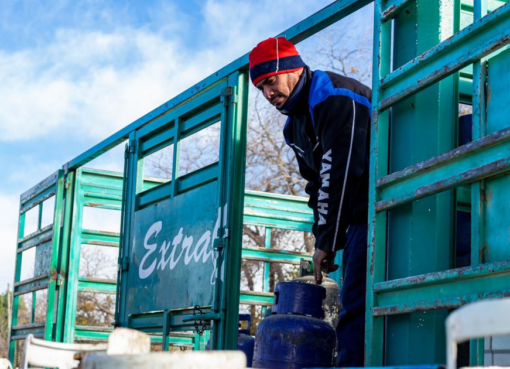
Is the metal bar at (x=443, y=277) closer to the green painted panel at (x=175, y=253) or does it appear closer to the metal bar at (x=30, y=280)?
the green painted panel at (x=175, y=253)

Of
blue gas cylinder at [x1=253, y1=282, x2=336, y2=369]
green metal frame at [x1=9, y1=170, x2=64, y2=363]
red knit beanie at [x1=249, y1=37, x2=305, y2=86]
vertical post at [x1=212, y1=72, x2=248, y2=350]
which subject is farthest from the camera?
green metal frame at [x1=9, y1=170, x2=64, y2=363]

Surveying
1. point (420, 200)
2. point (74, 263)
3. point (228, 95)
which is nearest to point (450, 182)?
point (420, 200)

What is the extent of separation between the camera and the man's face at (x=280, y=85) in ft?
14.4

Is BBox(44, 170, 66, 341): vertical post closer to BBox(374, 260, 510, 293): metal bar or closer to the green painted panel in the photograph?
the green painted panel

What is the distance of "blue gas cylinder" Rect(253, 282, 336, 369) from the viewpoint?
414cm

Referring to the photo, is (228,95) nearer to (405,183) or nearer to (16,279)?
(405,183)

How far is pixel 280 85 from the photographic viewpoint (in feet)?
14.4

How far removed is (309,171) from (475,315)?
10.7 feet

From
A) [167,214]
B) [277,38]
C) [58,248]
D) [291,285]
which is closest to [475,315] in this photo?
[291,285]

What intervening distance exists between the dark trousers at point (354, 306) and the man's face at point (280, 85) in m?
0.83

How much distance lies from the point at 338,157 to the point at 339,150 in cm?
4

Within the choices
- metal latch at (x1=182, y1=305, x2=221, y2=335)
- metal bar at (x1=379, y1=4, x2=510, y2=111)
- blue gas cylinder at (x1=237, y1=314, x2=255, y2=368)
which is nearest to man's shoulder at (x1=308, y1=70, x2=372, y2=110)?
metal bar at (x1=379, y1=4, x2=510, y2=111)

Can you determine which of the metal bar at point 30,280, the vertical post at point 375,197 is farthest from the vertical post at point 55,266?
the vertical post at point 375,197

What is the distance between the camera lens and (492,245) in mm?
2936
